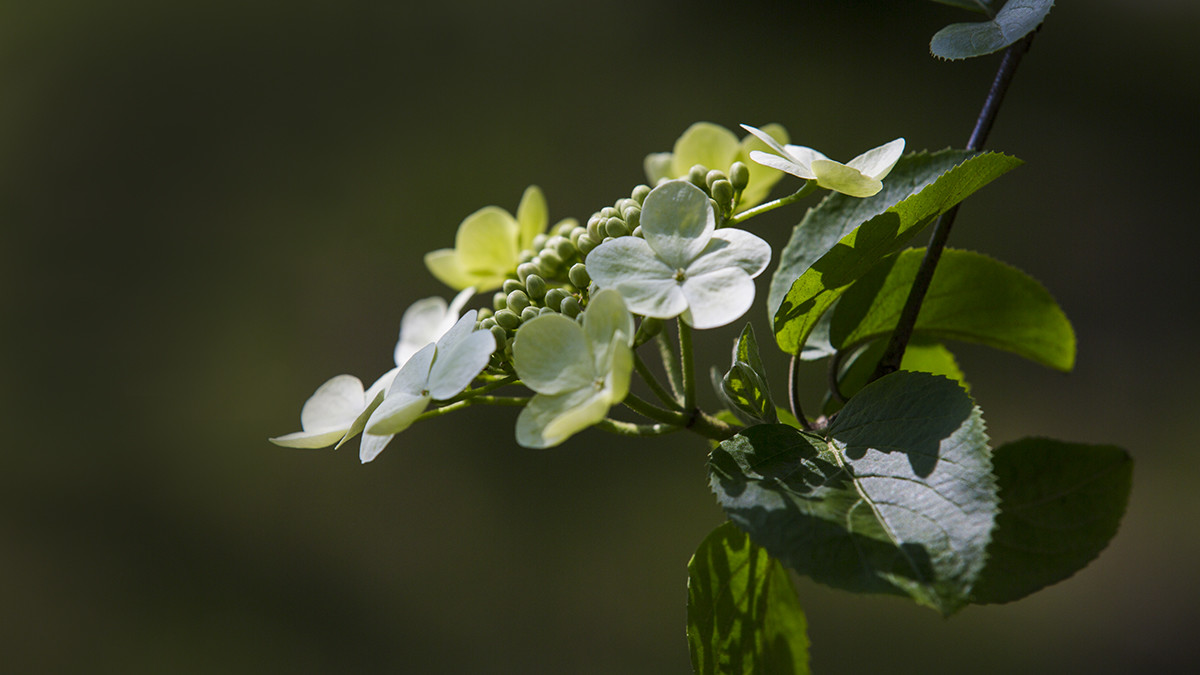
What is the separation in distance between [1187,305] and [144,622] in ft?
8.06

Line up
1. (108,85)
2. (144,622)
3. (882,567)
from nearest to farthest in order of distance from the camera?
(882,567), (144,622), (108,85)

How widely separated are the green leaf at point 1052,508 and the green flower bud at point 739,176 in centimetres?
22

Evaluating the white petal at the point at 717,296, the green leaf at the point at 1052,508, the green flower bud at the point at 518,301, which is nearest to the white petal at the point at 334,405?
the green flower bud at the point at 518,301

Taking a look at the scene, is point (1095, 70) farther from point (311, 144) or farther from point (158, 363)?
point (158, 363)

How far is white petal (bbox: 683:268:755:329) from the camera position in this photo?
1.03ft

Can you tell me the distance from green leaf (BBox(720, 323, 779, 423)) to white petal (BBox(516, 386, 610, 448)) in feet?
0.33

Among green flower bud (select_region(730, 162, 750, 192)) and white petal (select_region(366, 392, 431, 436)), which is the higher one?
green flower bud (select_region(730, 162, 750, 192))

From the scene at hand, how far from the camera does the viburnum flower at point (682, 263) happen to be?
0.32 meters

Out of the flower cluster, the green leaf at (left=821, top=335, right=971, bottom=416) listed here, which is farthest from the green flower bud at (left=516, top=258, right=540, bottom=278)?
the green leaf at (left=821, top=335, right=971, bottom=416)

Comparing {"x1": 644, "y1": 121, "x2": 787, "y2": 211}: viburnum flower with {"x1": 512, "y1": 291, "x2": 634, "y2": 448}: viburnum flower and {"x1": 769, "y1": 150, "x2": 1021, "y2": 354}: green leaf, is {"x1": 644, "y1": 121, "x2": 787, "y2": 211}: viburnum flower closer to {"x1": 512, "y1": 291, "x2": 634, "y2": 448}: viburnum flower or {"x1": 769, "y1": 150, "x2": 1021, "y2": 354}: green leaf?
{"x1": 769, "y1": 150, "x2": 1021, "y2": 354}: green leaf

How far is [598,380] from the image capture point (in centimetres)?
31

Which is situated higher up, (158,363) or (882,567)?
(882,567)

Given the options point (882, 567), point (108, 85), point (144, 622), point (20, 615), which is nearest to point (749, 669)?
point (882, 567)

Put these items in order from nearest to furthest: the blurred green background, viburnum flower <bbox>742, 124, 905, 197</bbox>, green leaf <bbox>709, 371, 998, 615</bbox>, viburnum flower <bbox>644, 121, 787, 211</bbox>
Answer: green leaf <bbox>709, 371, 998, 615</bbox>
viburnum flower <bbox>742, 124, 905, 197</bbox>
viburnum flower <bbox>644, 121, 787, 211</bbox>
the blurred green background
